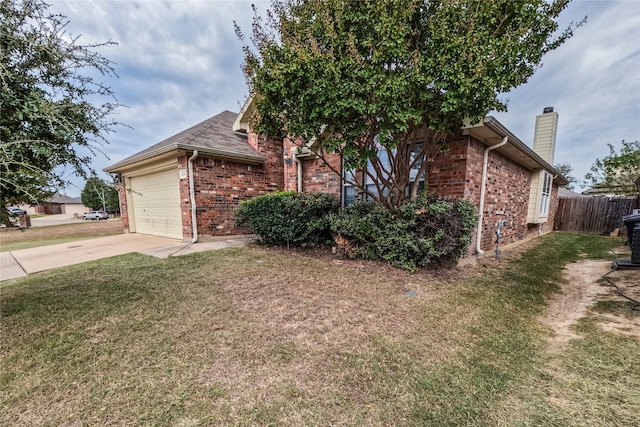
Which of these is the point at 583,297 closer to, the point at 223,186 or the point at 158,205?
the point at 223,186

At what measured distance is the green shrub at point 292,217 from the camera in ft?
21.8

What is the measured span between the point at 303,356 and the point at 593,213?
17123 mm

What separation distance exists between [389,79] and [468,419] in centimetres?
396

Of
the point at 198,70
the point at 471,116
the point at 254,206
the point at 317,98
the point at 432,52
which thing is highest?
the point at 198,70

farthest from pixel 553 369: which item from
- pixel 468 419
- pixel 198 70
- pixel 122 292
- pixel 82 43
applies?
pixel 198 70

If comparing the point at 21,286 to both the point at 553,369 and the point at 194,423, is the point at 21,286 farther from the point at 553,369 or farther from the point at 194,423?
the point at 553,369

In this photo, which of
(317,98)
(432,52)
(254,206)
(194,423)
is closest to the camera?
(194,423)

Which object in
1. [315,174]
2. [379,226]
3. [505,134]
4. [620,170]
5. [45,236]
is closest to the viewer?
[379,226]

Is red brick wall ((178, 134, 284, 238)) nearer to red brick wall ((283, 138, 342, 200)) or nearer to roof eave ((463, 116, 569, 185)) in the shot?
red brick wall ((283, 138, 342, 200))

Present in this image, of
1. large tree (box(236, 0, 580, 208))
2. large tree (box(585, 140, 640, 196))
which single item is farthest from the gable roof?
large tree (box(585, 140, 640, 196))

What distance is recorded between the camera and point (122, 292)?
386cm

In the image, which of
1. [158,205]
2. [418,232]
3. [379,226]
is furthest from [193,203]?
[418,232]

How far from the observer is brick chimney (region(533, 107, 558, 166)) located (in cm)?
1033

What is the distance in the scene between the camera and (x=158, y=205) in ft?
30.9
